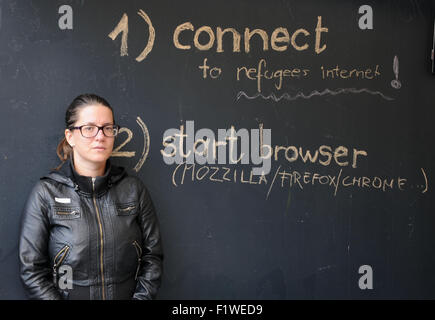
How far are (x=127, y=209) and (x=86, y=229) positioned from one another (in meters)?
0.27

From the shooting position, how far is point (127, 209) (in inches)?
106

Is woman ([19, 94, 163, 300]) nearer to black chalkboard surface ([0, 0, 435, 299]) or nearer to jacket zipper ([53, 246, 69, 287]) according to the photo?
jacket zipper ([53, 246, 69, 287])

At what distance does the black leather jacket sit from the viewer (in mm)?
2490

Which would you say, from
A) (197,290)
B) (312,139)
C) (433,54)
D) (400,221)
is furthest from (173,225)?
(433,54)

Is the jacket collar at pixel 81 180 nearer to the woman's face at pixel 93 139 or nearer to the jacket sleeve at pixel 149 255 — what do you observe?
the woman's face at pixel 93 139

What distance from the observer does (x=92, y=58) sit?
3033 mm

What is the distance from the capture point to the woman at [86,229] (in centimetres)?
251

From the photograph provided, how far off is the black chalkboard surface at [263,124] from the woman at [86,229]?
1.38ft

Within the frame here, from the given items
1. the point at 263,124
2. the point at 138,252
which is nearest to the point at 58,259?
the point at 138,252

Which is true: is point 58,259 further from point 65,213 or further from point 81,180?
point 81,180

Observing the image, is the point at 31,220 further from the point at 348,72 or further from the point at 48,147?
the point at 348,72

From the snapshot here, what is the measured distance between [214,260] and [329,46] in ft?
5.74

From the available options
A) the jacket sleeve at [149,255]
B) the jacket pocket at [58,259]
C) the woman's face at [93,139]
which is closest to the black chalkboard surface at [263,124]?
the jacket sleeve at [149,255]

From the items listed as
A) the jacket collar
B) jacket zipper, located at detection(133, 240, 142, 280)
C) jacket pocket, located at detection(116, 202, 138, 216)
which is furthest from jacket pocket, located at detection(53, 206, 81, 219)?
jacket zipper, located at detection(133, 240, 142, 280)
